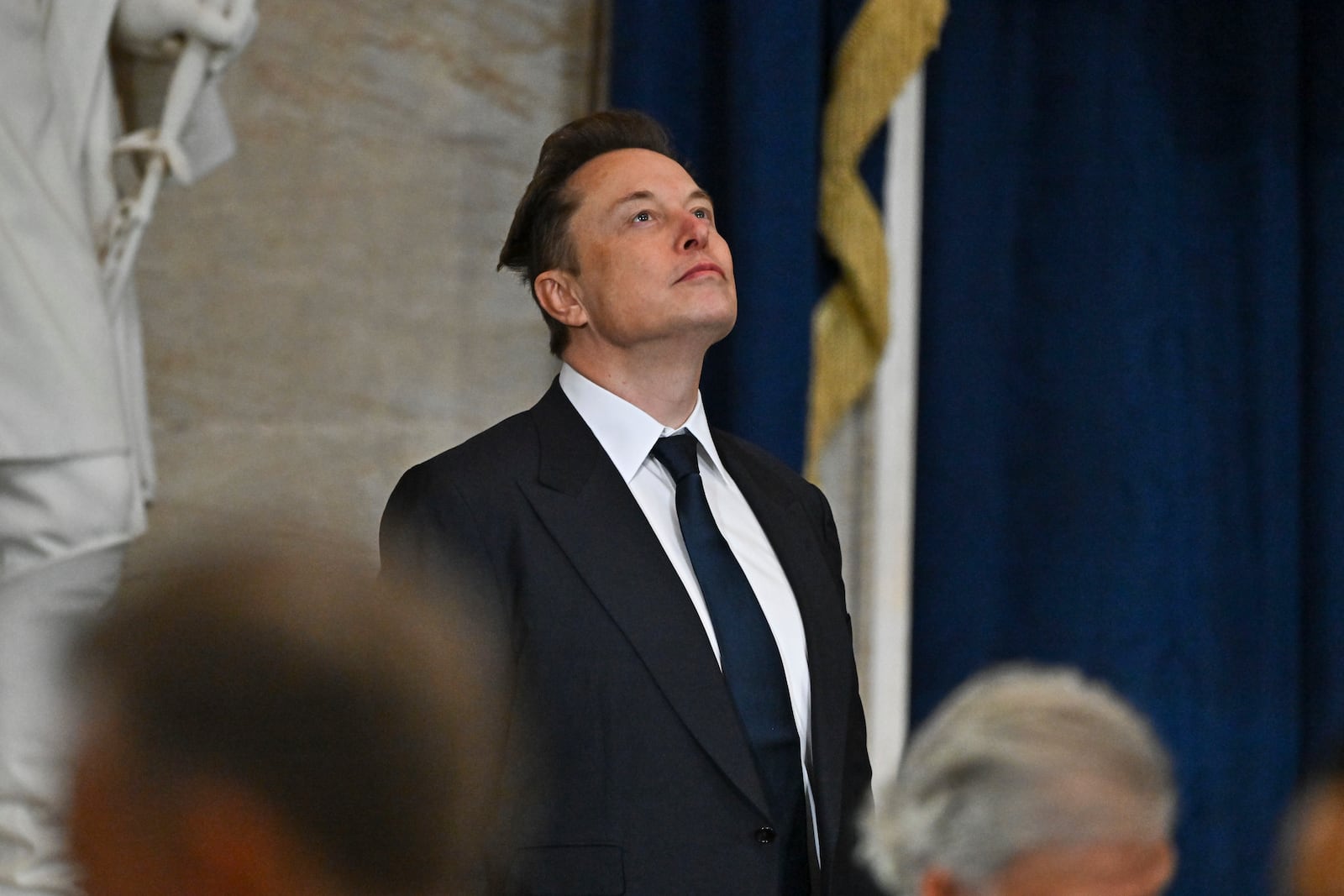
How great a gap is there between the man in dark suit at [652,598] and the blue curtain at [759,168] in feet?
4.36

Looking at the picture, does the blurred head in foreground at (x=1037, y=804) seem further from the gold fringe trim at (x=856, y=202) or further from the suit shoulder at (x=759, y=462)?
the gold fringe trim at (x=856, y=202)

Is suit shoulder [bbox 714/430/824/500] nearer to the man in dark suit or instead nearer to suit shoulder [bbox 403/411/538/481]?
the man in dark suit

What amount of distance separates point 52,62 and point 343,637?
247cm

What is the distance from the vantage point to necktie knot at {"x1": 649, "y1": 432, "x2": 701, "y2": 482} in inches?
82.3

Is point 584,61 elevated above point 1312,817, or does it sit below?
above

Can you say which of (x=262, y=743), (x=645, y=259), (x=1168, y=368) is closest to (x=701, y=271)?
(x=645, y=259)

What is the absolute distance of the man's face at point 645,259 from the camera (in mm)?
2170

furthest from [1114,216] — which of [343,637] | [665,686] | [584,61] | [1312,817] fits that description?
[343,637]

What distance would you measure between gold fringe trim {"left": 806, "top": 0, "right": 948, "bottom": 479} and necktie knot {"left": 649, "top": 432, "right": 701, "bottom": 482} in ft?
5.33

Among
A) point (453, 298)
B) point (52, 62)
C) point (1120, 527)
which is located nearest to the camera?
point (52, 62)

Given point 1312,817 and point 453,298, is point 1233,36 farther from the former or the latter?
point 1312,817

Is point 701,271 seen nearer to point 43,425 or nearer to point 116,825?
point 43,425

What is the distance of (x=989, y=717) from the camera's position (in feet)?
3.66

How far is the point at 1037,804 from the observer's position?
106 centimetres
